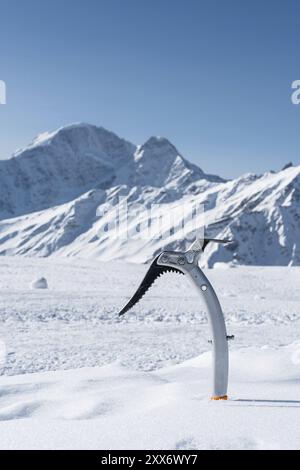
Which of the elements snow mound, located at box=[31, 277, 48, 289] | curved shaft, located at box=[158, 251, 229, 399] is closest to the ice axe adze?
curved shaft, located at box=[158, 251, 229, 399]

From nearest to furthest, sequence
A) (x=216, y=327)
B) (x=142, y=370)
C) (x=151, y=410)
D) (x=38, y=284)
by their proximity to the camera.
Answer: (x=151, y=410) < (x=216, y=327) < (x=142, y=370) < (x=38, y=284)

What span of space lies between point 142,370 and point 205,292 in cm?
450

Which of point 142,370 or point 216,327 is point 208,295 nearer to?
point 216,327

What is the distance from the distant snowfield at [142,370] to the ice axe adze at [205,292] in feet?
0.76

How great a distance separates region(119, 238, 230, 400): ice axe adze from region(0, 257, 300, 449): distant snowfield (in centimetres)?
23

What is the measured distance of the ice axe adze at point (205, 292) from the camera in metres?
4.07

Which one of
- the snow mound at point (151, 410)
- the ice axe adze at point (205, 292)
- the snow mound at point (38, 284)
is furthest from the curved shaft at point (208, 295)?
the snow mound at point (38, 284)

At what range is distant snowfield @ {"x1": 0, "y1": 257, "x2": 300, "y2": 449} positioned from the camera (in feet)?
10.7

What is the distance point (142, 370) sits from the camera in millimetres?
8188

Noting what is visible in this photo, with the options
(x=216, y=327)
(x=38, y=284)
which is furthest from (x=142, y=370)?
(x=38, y=284)

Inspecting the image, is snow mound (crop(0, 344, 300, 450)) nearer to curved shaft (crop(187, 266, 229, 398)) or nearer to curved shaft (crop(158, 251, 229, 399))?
curved shaft (crop(187, 266, 229, 398))

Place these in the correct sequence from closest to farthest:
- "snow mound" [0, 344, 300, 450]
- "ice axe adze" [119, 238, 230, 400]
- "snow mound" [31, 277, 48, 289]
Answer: "snow mound" [0, 344, 300, 450] → "ice axe adze" [119, 238, 230, 400] → "snow mound" [31, 277, 48, 289]

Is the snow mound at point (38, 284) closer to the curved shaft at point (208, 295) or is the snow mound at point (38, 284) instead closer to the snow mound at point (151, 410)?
the snow mound at point (151, 410)
